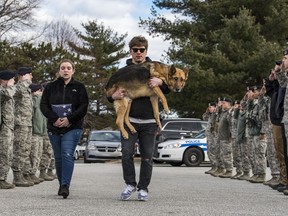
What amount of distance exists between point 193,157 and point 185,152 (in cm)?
36

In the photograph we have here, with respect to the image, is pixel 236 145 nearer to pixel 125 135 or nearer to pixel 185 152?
pixel 125 135

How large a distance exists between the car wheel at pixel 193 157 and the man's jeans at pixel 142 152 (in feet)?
49.5

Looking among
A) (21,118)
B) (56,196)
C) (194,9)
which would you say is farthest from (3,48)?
(56,196)

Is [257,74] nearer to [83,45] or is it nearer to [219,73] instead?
[219,73]

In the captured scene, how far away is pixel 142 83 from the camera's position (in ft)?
30.0

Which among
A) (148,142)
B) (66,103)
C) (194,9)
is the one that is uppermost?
(194,9)

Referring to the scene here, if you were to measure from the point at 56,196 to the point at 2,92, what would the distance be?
2485 mm

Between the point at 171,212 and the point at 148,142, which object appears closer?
the point at 171,212

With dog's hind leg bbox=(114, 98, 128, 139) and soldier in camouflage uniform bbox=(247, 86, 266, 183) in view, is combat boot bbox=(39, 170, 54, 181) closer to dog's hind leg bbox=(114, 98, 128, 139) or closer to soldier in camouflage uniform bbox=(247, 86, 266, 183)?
soldier in camouflage uniform bbox=(247, 86, 266, 183)

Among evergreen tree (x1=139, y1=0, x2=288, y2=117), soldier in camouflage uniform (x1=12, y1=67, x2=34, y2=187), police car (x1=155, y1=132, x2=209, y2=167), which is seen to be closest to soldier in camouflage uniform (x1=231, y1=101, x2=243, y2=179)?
soldier in camouflage uniform (x1=12, y1=67, x2=34, y2=187)

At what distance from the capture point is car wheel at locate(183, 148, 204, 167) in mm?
24375

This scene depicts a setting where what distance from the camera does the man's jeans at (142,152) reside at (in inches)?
365

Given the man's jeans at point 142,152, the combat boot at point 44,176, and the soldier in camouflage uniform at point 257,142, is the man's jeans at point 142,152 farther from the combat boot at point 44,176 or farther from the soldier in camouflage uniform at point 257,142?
the combat boot at point 44,176

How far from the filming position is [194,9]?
43.6 m
